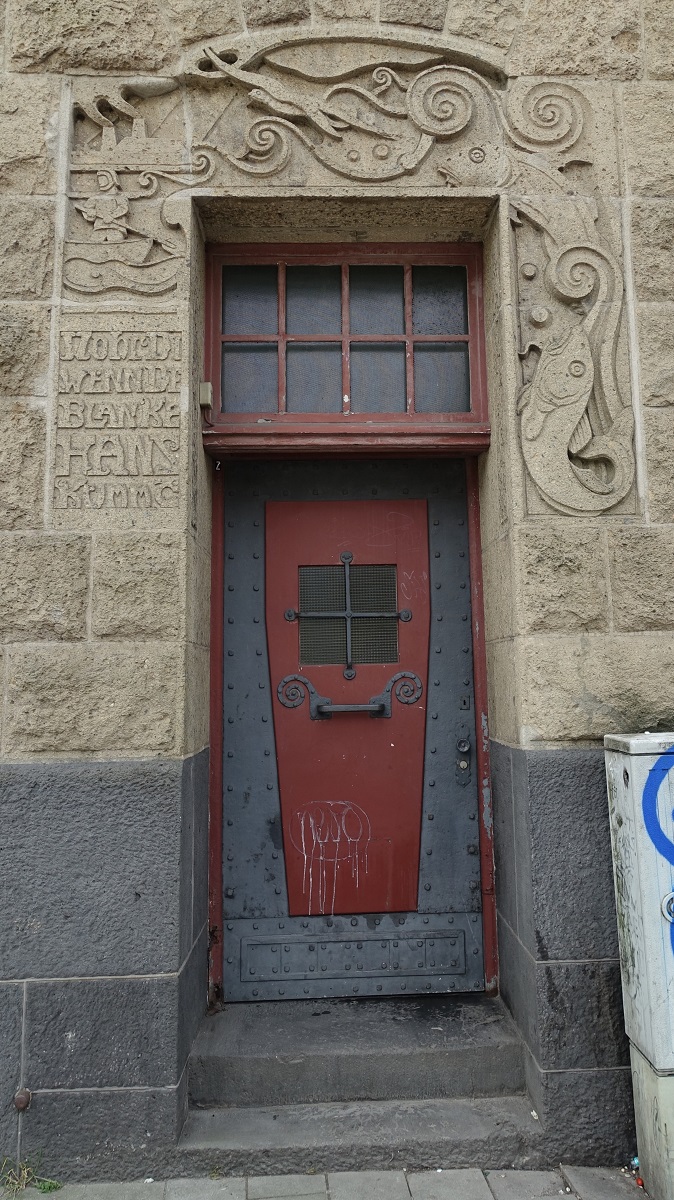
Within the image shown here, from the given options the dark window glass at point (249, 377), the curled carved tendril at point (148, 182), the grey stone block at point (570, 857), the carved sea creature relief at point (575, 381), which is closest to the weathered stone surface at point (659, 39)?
the carved sea creature relief at point (575, 381)

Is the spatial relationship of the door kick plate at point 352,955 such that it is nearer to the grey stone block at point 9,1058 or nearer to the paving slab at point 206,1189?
the paving slab at point 206,1189

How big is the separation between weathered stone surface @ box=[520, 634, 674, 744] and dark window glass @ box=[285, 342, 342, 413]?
4.82 feet

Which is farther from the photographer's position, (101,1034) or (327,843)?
(327,843)

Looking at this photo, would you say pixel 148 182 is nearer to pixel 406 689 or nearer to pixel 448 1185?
pixel 406 689

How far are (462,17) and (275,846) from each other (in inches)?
150

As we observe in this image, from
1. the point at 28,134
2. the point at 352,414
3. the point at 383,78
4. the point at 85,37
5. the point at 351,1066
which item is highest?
the point at 85,37

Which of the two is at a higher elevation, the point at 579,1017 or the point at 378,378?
the point at 378,378

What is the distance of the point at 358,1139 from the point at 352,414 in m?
2.98

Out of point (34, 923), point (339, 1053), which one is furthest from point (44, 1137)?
point (339, 1053)

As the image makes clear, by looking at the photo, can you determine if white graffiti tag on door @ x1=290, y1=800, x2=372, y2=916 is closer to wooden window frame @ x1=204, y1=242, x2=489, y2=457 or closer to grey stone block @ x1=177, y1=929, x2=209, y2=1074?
grey stone block @ x1=177, y1=929, x2=209, y2=1074

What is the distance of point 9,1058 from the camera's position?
2.79m

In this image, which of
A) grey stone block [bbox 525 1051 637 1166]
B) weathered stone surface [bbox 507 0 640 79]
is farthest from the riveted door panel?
weathered stone surface [bbox 507 0 640 79]

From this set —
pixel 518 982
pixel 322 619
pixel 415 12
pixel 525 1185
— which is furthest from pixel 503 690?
pixel 415 12

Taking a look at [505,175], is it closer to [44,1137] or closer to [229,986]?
[229,986]
